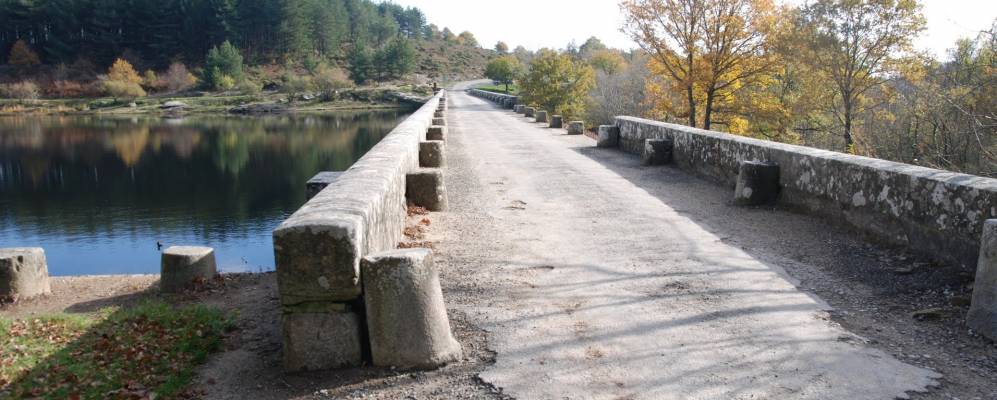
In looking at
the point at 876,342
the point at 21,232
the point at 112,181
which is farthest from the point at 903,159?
the point at 112,181

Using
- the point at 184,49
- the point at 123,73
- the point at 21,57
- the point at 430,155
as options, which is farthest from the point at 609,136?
the point at 21,57

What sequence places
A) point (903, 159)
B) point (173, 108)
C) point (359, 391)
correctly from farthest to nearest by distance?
point (173, 108)
point (903, 159)
point (359, 391)

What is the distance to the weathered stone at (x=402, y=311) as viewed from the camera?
163 inches

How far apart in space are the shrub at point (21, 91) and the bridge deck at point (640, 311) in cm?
8953

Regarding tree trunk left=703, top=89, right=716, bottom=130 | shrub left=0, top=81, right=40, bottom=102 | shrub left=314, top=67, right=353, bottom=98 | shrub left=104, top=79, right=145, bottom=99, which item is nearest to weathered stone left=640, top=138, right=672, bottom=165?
tree trunk left=703, top=89, right=716, bottom=130

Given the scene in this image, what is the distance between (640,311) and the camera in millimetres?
4949

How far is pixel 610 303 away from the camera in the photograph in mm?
5133

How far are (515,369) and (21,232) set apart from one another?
21.2m

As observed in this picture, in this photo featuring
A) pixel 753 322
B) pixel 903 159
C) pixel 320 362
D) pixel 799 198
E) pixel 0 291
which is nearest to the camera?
pixel 320 362

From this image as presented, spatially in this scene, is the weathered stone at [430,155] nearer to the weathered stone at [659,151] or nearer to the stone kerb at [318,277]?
the weathered stone at [659,151]

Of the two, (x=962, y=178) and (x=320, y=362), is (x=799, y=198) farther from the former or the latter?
(x=320, y=362)

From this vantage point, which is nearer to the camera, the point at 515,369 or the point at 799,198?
the point at 515,369

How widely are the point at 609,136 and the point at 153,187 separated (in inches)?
790

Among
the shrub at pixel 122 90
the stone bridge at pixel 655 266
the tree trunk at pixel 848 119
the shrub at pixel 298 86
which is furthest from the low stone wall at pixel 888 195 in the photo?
the shrub at pixel 122 90
